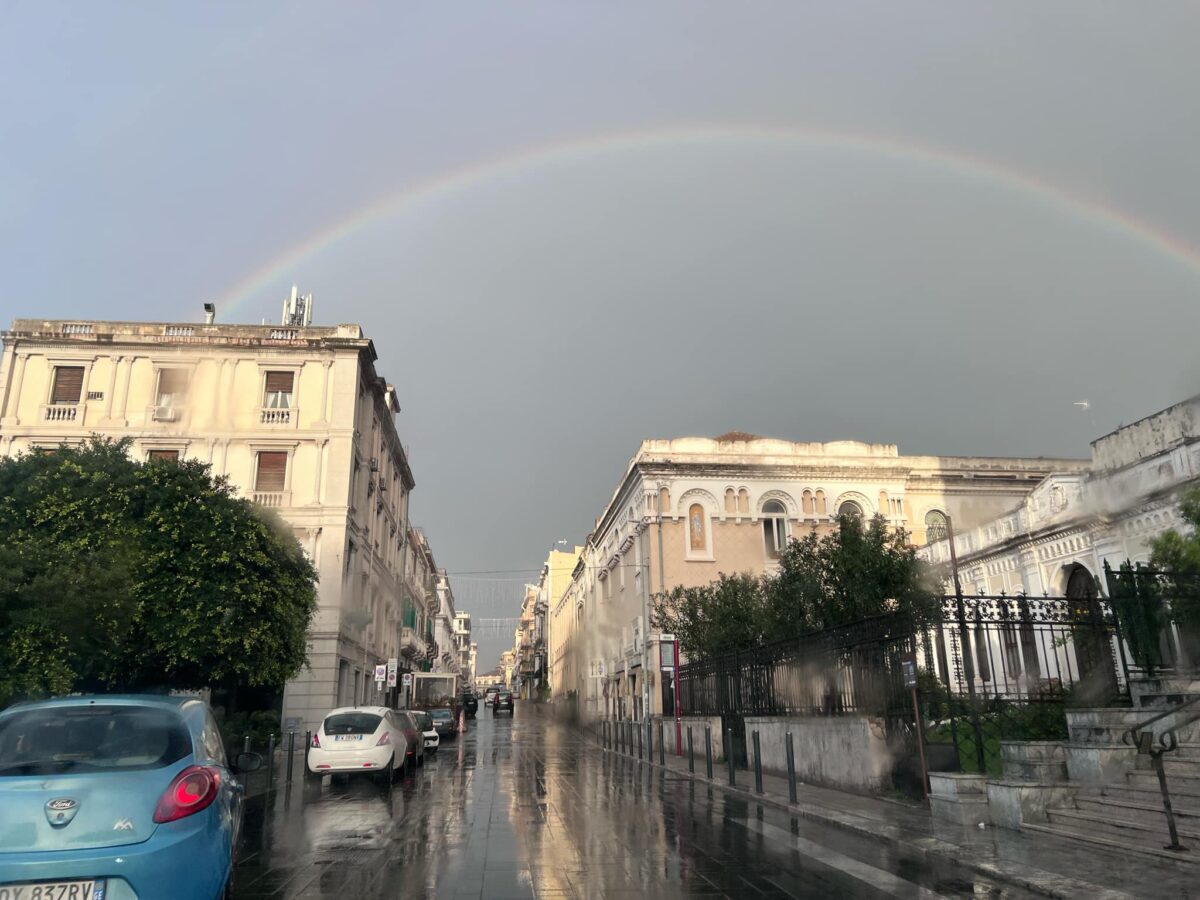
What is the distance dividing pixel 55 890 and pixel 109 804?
464 mm

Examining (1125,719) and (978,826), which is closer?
(978,826)

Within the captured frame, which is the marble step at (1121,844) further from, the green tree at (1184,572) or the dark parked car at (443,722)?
the dark parked car at (443,722)

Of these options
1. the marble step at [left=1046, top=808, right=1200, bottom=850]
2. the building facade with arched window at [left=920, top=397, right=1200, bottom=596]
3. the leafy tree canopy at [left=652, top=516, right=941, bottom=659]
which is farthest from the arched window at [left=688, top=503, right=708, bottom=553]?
the marble step at [left=1046, top=808, right=1200, bottom=850]

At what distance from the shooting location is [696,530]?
4397 centimetres

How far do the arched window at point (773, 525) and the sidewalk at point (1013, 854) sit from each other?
31290 mm

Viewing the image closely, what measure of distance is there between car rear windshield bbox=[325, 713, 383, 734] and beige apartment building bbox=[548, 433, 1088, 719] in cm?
2453

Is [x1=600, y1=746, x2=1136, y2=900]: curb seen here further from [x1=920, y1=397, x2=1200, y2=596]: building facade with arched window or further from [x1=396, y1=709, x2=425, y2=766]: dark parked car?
[x1=396, y1=709, x2=425, y2=766]: dark parked car

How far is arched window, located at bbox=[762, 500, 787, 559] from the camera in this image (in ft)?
145

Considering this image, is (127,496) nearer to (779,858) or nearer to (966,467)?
(779,858)

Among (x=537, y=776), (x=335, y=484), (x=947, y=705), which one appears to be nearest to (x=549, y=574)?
(x=335, y=484)

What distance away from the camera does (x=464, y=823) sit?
11602mm

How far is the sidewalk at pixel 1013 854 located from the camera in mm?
6949

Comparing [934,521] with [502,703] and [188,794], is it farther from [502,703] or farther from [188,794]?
[502,703]

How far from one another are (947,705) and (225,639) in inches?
607
